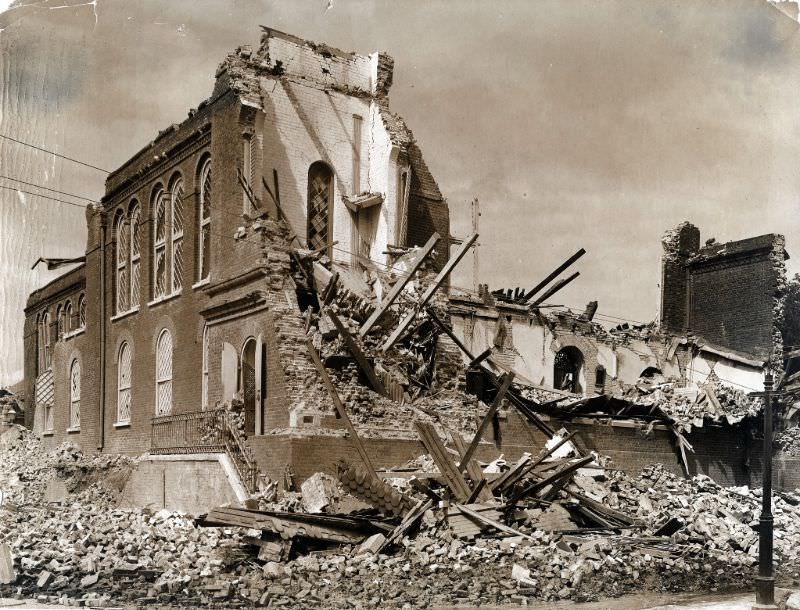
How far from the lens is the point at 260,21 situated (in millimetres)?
15875

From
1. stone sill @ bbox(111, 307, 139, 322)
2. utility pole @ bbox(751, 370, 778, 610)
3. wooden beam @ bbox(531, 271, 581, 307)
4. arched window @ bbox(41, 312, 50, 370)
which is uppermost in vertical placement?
wooden beam @ bbox(531, 271, 581, 307)

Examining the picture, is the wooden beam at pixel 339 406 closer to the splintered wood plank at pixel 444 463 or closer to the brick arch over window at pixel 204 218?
the splintered wood plank at pixel 444 463

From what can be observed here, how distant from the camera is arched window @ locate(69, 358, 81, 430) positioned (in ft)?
91.5

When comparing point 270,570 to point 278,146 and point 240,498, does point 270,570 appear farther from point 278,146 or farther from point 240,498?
point 278,146

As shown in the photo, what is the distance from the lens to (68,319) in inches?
1189

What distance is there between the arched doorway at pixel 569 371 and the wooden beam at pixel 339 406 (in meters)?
12.2

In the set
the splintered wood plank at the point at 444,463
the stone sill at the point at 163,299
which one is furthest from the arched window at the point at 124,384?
the splintered wood plank at the point at 444,463

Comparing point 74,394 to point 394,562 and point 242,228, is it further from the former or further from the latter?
point 394,562

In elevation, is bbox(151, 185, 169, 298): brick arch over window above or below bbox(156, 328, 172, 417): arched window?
above

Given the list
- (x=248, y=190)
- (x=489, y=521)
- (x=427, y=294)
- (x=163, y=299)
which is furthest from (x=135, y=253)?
(x=489, y=521)

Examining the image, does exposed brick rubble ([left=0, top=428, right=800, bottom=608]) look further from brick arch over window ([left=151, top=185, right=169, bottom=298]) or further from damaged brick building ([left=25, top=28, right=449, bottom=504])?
brick arch over window ([left=151, top=185, right=169, bottom=298])

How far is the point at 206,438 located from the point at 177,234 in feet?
22.8

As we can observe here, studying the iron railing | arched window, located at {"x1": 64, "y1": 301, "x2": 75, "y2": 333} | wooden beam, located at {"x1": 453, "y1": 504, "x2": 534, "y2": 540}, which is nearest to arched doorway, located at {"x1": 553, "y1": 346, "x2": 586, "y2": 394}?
the iron railing

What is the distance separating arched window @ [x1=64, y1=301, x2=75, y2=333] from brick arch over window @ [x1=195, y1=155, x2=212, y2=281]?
964cm
